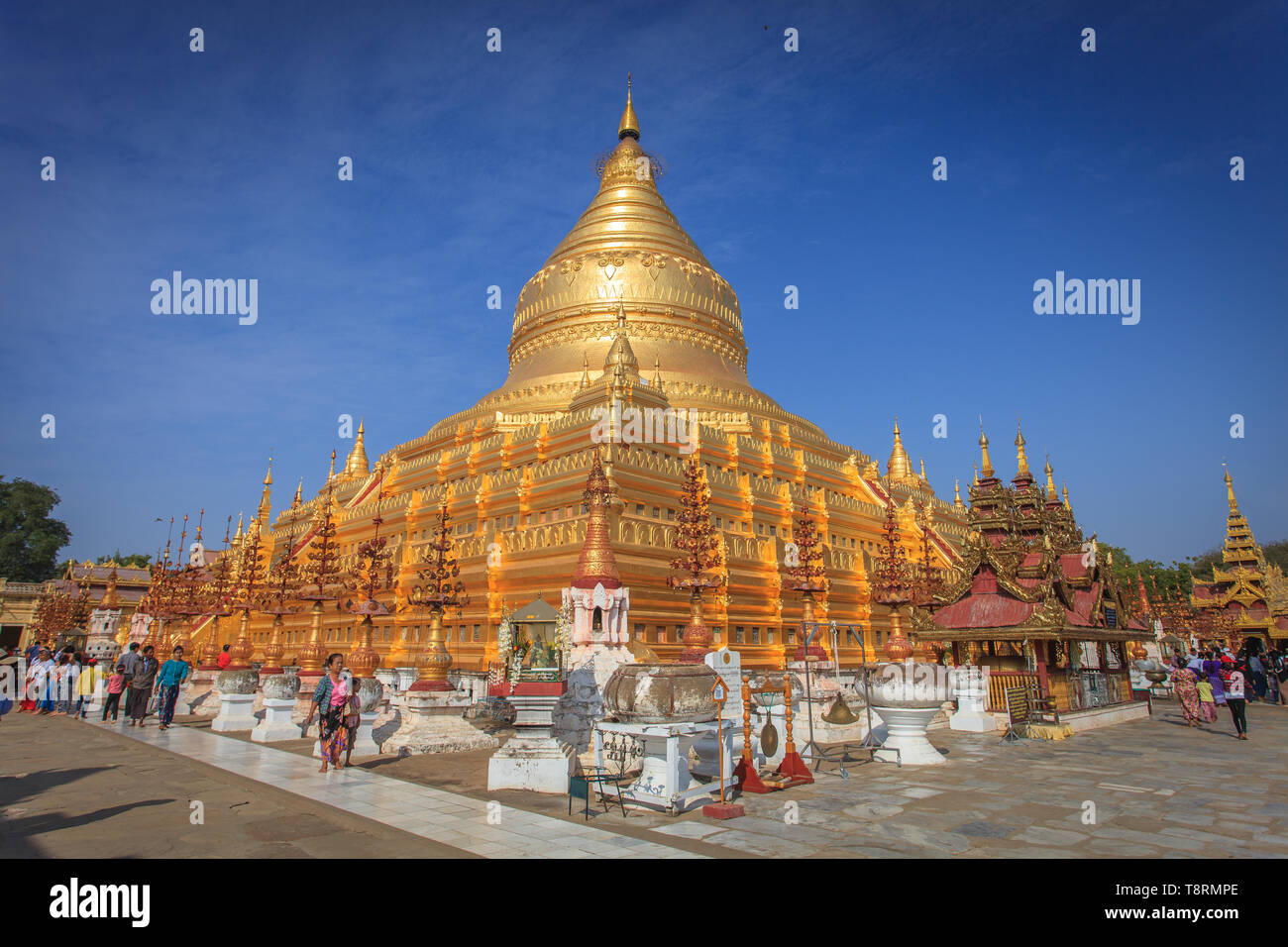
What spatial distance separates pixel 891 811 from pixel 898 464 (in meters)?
37.7

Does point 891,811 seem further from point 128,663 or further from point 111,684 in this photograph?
point 111,684

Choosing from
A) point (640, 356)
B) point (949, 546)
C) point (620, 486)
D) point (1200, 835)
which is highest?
point (640, 356)

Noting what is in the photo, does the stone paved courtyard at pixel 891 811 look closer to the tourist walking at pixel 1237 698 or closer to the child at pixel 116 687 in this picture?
the tourist walking at pixel 1237 698

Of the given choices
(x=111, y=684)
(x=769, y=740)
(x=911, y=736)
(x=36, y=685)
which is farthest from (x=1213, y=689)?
(x=36, y=685)

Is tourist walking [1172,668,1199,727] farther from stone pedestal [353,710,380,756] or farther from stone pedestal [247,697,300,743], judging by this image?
stone pedestal [247,697,300,743]

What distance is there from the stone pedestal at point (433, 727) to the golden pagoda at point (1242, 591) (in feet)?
166

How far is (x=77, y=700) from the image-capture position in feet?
70.7

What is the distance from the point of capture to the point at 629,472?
23.8m

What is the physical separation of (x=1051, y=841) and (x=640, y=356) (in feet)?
101

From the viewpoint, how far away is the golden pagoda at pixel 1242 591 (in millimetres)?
44781
